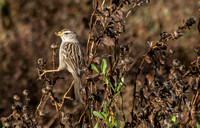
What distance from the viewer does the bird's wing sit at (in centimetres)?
370

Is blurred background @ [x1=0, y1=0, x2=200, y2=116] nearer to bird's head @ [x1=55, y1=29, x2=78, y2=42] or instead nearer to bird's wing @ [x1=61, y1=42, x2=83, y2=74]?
bird's head @ [x1=55, y1=29, x2=78, y2=42]

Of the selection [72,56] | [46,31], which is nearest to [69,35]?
[72,56]

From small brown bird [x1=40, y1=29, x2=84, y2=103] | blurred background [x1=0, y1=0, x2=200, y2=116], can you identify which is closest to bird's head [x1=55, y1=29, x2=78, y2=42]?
small brown bird [x1=40, y1=29, x2=84, y2=103]

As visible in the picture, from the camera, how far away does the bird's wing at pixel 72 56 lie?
3703 mm

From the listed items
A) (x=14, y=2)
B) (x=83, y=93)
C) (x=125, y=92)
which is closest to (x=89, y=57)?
(x=83, y=93)

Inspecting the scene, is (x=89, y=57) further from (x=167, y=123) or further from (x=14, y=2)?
(x=14, y=2)

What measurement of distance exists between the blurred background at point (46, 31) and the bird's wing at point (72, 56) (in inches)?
55.3

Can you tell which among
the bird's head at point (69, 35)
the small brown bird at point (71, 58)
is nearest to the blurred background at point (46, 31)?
the bird's head at point (69, 35)

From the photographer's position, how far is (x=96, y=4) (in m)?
2.33

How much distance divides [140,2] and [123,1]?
0.36 feet

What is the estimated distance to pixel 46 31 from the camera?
20.1ft

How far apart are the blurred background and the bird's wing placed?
140 cm

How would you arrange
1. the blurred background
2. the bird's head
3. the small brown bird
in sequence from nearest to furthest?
the small brown bird → the bird's head → the blurred background

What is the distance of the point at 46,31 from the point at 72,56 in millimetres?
2469
